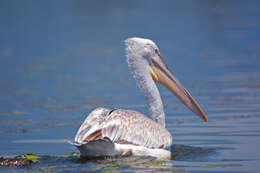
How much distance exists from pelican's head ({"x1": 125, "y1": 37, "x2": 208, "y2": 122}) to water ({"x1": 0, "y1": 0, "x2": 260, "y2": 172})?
21.7 inches

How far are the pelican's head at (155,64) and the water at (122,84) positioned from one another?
55cm

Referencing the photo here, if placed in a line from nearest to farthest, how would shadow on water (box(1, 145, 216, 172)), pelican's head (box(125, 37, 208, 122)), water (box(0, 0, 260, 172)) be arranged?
1. shadow on water (box(1, 145, 216, 172))
2. water (box(0, 0, 260, 172))
3. pelican's head (box(125, 37, 208, 122))

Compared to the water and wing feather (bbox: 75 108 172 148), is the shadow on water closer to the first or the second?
the water

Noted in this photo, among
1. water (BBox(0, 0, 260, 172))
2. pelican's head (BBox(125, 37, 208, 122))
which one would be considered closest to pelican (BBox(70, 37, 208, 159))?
pelican's head (BBox(125, 37, 208, 122))

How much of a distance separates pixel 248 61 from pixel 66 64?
15.1 ft

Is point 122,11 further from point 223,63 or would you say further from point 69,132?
point 69,132

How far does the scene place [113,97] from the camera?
11.9 metres

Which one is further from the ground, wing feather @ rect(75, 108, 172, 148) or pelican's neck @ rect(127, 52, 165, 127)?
pelican's neck @ rect(127, 52, 165, 127)

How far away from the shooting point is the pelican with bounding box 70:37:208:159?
671 centimetres

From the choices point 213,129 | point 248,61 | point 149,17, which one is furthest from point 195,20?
point 213,129

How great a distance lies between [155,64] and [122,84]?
5.49 metres

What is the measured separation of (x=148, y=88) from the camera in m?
7.86

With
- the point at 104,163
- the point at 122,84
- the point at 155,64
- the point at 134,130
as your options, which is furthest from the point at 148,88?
the point at 122,84

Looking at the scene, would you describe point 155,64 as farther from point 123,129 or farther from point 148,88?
point 123,129
